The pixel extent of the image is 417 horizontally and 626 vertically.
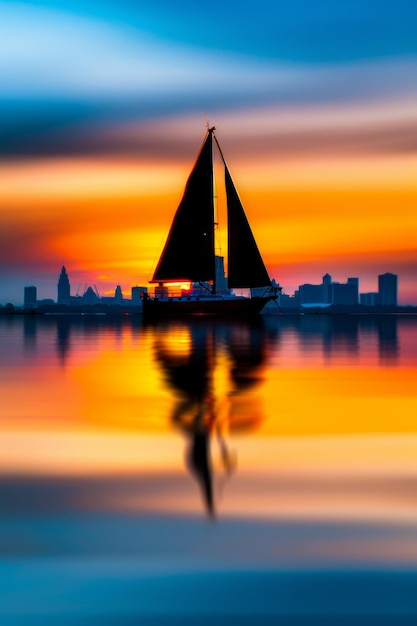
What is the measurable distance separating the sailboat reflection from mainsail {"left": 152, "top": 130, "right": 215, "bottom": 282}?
76650 millimetres

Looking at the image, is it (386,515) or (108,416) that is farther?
(108,416)

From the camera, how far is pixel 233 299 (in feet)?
487

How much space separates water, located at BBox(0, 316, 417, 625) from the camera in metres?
7.86

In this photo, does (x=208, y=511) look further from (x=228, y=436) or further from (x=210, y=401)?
(x=210, y=401)

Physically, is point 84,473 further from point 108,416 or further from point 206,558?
point 108,416

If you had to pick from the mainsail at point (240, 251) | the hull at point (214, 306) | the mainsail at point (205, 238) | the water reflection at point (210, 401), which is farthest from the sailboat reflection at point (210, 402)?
the hull at point (214, 306)

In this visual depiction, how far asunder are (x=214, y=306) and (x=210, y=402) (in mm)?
123498

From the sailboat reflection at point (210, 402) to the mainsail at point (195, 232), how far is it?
7665cm

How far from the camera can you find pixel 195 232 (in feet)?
413

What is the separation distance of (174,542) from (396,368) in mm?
30257

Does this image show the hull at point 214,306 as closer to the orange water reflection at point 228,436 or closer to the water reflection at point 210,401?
the water reflection at point 210,401

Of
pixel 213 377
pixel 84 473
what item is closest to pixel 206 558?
pixel 84 473

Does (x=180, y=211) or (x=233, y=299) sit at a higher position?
(x=180, y=211)

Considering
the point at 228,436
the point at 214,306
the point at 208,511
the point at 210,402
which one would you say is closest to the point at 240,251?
the point at 214,306
